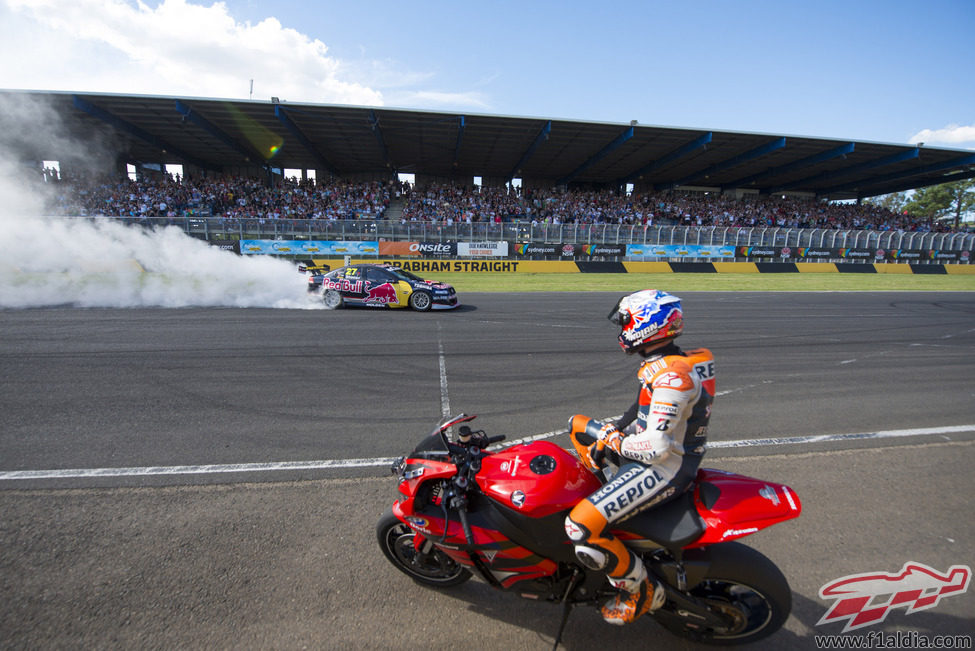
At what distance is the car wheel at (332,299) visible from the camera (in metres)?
13.4

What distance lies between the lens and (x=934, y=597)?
8.98 ft

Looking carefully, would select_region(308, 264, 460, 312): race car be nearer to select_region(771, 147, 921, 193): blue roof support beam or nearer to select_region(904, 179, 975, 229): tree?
select_region(771, 147, 921, 193): blue roof support beam

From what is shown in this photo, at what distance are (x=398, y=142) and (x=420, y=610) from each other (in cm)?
3636

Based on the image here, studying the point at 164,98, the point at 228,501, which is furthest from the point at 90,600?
the point at 164,98

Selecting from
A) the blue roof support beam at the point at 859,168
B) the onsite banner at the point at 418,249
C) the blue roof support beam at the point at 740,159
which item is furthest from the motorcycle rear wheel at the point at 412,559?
the blue roof support beam at the point at 859,168

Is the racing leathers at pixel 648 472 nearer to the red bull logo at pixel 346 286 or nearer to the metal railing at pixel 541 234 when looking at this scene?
the red bull logo at pixel 346 286

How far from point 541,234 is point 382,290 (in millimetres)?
17827

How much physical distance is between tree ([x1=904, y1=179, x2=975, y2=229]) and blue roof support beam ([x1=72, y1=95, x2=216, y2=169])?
9177 cm

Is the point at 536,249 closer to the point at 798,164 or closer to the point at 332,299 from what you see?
the point at 332,299

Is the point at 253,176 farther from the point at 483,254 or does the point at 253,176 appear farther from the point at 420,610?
the point at 420,610

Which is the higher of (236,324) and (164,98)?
(164,98)

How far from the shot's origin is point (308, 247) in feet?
88.0

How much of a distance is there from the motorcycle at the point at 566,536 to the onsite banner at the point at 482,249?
2637 centimetres

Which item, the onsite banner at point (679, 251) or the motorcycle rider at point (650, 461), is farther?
the onsite banner at point (679, 251)
